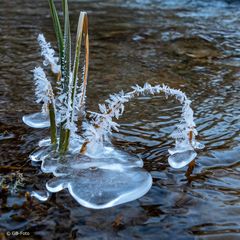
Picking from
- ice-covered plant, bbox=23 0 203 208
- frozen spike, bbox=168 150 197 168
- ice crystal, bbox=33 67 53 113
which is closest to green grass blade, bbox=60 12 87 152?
ice-covered plant, bbox=23 0 203 208

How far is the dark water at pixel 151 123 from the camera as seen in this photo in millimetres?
1302

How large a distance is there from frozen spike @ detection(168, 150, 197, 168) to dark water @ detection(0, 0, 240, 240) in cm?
4

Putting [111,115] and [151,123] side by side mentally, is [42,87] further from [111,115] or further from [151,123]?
[151,123]

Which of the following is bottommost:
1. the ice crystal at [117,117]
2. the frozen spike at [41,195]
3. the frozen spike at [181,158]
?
the frozen spike at [41,195]

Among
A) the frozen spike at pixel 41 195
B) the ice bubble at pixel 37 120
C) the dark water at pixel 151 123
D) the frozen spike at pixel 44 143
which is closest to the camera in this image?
the dark water at pixel 151 123

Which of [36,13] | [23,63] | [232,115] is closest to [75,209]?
[232,115]

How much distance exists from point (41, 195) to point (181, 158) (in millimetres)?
551

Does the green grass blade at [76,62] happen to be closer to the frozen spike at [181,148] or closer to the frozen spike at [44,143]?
the frozen spike at [44,143]

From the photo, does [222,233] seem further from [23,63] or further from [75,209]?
[23,63]

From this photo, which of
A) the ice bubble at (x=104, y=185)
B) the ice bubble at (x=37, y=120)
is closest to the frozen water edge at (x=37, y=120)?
the ice bubble at (x=37, y=120)

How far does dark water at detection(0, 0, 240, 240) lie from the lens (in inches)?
51.3

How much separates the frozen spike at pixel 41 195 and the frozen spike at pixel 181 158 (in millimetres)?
497

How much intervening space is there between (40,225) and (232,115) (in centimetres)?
130

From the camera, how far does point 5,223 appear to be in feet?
4.24
